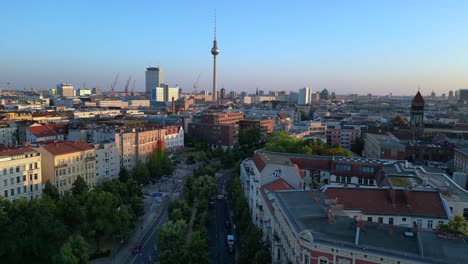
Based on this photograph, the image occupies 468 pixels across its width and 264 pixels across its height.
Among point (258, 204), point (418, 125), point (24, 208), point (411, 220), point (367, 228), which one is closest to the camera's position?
point (367, 228)

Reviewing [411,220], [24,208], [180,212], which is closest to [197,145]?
[180,212]

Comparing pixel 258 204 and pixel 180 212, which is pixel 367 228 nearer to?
pixel 258 204

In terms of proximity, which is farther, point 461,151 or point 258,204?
point 461,151

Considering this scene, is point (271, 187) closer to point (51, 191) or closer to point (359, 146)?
point (51, 191)

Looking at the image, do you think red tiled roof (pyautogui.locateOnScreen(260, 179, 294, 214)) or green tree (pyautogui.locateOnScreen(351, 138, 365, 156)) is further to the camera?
green tree (pyautogui.locateOnScreen(351, 138, 365, 156))

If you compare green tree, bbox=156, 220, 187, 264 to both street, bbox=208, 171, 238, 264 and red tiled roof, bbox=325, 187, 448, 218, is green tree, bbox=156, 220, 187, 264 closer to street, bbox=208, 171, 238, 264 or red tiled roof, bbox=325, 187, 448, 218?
street, bbox=208, 171, 238, 264

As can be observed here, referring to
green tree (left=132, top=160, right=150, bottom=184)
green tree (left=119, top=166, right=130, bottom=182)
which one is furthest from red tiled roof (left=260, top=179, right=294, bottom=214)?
green tree (left=119, top=166, right=130, bottom=182)

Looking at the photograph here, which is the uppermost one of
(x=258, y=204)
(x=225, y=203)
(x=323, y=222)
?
(x=323, y=222)

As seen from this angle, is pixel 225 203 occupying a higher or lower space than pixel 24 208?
lower
